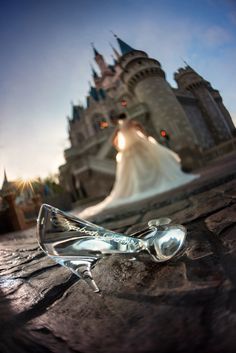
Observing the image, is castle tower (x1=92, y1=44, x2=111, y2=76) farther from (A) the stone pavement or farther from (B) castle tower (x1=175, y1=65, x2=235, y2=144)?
(A) the stone pavement

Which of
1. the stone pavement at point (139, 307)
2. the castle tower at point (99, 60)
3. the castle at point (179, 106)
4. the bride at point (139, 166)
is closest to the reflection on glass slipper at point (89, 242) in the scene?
the stone pavement at point (139, 307)

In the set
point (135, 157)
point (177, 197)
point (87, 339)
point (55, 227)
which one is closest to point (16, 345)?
point (87, 339)

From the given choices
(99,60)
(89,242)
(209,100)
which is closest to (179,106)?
(209,100)

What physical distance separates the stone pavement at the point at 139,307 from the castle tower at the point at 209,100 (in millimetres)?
1031

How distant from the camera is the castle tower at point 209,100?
1.78 meters

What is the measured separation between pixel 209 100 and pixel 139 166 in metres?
2.89

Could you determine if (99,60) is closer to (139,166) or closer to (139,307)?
(139,166)

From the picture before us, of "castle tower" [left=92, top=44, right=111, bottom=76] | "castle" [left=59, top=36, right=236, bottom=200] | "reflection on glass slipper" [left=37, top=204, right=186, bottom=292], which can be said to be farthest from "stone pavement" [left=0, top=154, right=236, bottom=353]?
"castle tower" [left=92, top=44, right=111, bottom=76]

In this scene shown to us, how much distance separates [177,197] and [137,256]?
1707mm

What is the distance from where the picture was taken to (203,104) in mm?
2143

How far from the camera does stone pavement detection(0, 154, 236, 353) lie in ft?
1.56

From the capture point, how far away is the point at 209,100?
1961 mm

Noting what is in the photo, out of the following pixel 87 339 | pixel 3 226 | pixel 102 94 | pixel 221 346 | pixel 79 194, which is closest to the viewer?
pixel 221 346

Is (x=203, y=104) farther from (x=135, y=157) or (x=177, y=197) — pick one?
(x=135, y=157)
